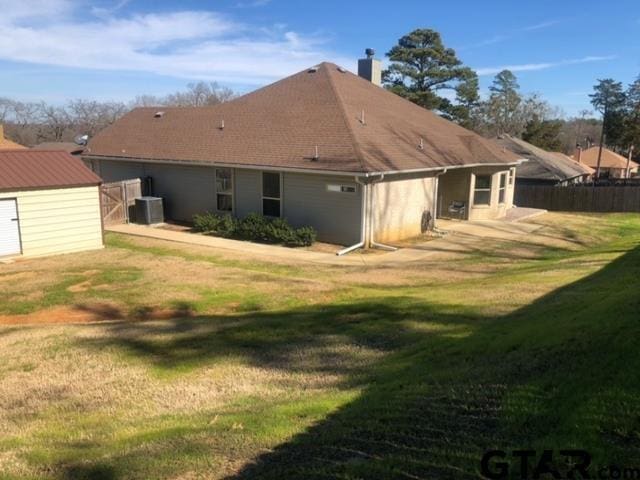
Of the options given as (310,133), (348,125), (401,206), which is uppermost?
(348,125)

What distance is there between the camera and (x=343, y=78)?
81.2 ft

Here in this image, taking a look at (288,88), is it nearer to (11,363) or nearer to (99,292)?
(99,292)

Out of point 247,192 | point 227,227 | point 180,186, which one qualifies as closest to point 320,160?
point 247,192

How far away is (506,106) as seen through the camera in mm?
81125

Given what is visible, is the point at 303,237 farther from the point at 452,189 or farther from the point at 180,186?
the point at 452,189

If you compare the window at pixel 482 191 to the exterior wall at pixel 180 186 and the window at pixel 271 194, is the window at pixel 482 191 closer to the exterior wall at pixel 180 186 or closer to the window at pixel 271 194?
the window at pixel 271 194

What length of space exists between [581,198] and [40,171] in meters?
28.2

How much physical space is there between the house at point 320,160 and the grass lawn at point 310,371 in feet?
16.5

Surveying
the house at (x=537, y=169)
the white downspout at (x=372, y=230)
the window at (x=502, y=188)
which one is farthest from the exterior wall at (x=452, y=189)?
the house at (x=537, y=169)

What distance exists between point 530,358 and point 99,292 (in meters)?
9.64

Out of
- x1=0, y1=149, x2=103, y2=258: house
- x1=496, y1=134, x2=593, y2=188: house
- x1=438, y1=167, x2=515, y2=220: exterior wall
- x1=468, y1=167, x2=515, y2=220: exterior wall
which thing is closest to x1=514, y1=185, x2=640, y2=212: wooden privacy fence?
x1=496, y1=134, x2=593, y2=188: house

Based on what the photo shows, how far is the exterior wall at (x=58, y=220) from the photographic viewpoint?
1598 centimetres

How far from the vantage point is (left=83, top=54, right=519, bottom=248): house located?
1850cm

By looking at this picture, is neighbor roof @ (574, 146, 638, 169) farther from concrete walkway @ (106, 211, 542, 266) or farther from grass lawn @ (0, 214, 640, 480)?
grass lawn @ (0, 214, 640, 480)
